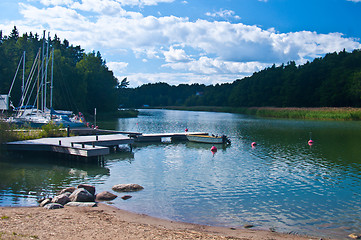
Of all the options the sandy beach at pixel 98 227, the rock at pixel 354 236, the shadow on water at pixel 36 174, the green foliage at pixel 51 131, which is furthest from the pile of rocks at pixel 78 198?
the green foliage at pixel 51 131

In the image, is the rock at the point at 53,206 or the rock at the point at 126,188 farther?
the rock at the point at 126,188

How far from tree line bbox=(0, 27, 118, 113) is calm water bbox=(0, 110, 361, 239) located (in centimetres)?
4223

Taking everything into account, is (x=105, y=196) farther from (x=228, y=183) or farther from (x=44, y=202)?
(x=228, y=183)

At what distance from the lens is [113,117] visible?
79000mm

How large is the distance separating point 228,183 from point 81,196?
697 cm

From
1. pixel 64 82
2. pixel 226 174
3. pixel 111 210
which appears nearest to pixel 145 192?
pixel 111 210

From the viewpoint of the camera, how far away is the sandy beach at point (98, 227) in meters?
8.91

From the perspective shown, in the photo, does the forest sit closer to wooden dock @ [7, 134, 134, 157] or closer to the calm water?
wooden dock @ [7, 134, 134, 157]

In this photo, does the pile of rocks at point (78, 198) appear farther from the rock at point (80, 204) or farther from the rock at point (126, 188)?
the rock at point (126, 188)

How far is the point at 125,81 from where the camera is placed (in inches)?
4840

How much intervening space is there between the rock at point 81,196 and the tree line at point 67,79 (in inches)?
2063

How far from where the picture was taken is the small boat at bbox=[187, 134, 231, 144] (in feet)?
102

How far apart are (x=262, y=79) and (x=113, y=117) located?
6466 centimetres

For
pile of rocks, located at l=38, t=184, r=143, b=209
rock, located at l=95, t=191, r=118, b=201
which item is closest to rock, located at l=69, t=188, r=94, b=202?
pile of rocks, located at l=38, t=184, r=143, b=209
